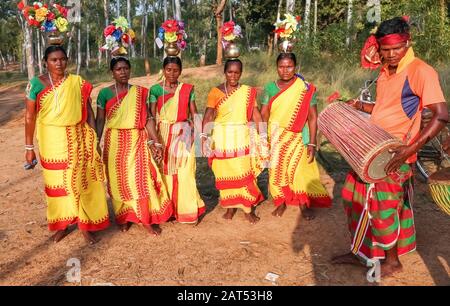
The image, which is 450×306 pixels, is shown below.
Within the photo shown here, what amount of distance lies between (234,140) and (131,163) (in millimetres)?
1108

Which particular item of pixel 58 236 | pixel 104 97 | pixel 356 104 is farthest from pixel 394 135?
pixel 58 236

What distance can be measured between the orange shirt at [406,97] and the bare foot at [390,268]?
84 centimetres

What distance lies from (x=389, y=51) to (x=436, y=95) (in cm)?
45

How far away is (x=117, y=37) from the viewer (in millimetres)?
3998

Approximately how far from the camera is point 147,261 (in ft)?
11.4

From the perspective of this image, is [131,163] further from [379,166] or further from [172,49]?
[379,166]

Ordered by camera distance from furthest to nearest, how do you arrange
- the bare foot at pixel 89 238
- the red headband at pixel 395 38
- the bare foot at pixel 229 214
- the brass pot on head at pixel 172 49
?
the bare foot at pixel 229 214
the brass pot on head at pixel 172 49
the bare foot at pixel 89 238
the red headband at pixel 395 38

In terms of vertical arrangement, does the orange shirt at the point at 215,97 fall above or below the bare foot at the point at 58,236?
above

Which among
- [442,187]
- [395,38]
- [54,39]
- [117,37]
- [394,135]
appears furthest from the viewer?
[117,37]

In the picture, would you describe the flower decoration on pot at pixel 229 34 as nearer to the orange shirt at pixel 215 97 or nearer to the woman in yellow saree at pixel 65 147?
the orange shirt at pixel 215 97

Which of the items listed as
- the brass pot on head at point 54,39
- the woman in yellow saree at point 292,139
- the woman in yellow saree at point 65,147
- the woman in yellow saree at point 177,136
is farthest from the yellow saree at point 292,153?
the brass pot on head at point 54,39

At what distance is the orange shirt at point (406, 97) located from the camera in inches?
102

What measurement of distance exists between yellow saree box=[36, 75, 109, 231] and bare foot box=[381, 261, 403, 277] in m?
2.61
